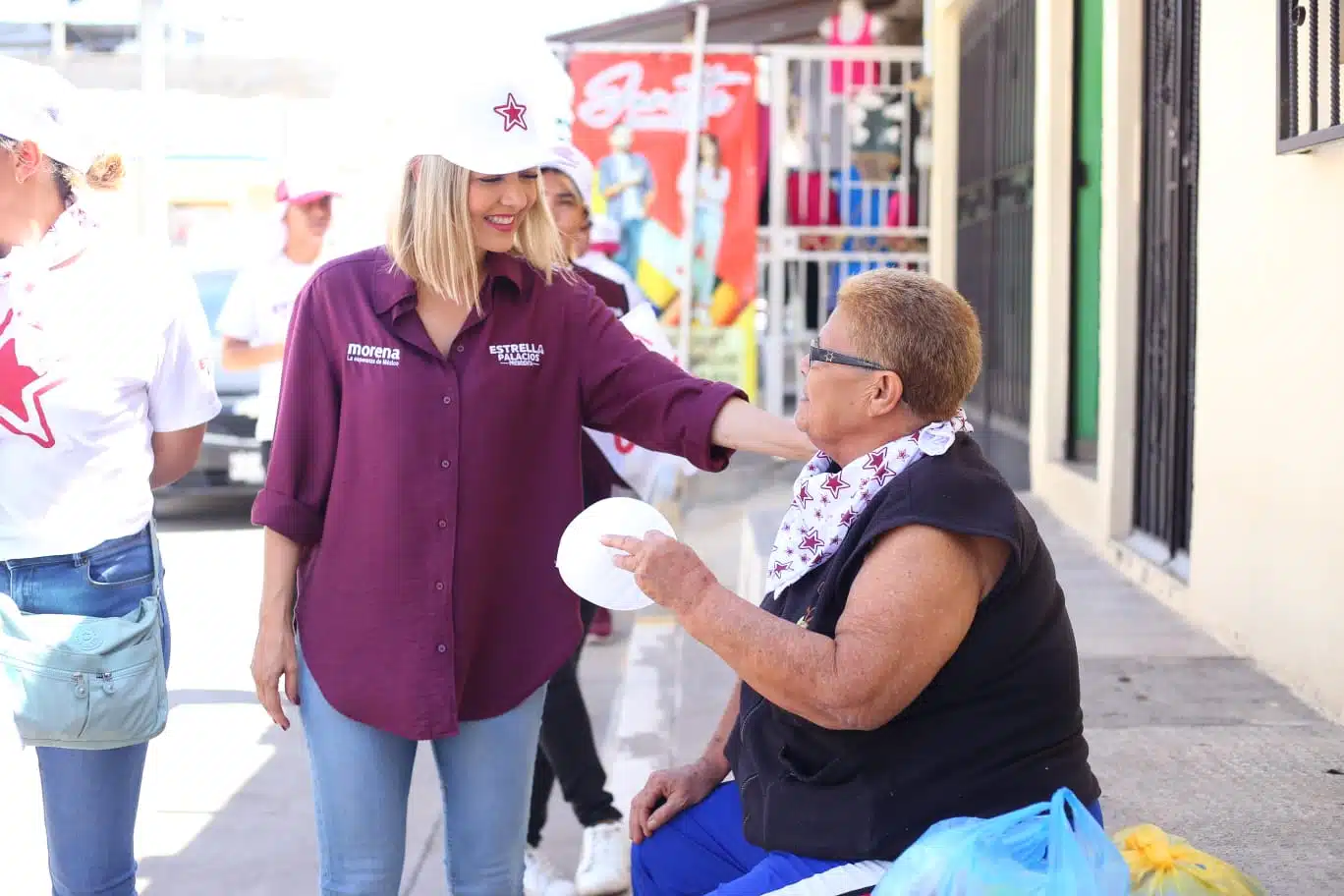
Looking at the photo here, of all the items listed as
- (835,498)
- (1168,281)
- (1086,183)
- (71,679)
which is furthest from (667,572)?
(1086,183)

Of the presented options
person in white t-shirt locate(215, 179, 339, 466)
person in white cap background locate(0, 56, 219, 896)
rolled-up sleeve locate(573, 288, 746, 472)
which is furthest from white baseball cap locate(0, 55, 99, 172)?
person in white t-shirt locate(215, 179, 339, 466)

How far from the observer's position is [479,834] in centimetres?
277

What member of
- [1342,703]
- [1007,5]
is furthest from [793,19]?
[1342,703]

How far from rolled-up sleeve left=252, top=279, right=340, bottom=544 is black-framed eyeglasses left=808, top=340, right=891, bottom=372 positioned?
883 mm

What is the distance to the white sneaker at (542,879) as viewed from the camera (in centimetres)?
402

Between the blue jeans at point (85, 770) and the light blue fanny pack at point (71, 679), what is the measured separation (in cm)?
4

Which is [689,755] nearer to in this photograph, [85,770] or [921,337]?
[85,770]

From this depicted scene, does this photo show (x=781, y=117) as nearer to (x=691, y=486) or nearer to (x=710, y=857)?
(x=691, y=486)

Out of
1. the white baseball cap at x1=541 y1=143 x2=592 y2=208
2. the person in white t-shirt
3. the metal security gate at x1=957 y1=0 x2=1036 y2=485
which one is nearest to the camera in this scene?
the white baseball cap at x1=541 y1=143 x2=592 y2=208

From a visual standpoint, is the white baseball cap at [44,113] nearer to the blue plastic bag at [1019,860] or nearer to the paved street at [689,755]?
the blue plastic bag at [1019,860]

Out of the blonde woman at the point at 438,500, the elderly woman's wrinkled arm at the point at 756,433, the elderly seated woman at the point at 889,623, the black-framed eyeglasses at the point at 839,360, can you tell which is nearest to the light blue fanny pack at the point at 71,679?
the blonde woman at the point at 438,500

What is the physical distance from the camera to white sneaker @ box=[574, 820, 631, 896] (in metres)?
4.04

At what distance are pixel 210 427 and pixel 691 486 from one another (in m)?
3.46

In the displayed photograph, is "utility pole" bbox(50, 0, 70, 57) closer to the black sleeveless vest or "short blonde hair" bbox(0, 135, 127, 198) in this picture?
"short blonde hair" bbox(0, 135, 127, 198)
